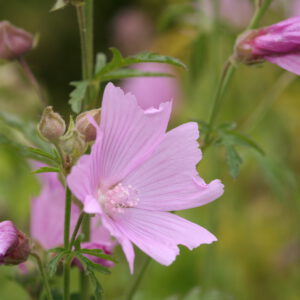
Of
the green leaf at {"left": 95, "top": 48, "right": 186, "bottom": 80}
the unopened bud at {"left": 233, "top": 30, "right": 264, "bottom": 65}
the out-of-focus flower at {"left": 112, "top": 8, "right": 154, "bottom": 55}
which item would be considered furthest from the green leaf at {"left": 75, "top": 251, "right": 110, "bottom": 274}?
the out-of-focus flower at {"left": 112, "top": 8, "right": 154, "bottom": 55}

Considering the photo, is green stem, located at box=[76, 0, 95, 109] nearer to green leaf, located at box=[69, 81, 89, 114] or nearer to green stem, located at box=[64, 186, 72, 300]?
green leaf, located at box=[69, 81, 89, 114]

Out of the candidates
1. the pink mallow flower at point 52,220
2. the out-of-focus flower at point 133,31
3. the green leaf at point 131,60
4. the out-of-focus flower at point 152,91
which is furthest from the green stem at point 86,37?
the out-of-focus flower at point 133,31

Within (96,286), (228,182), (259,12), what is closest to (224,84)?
(259,12)

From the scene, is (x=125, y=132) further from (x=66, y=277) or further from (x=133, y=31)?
(x=133, y=31)

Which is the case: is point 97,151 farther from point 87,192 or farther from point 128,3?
point 128,3

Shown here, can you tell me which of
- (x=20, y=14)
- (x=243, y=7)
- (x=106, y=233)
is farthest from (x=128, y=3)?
(x=106, y=233)

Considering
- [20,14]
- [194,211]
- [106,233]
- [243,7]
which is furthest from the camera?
[20,14]
